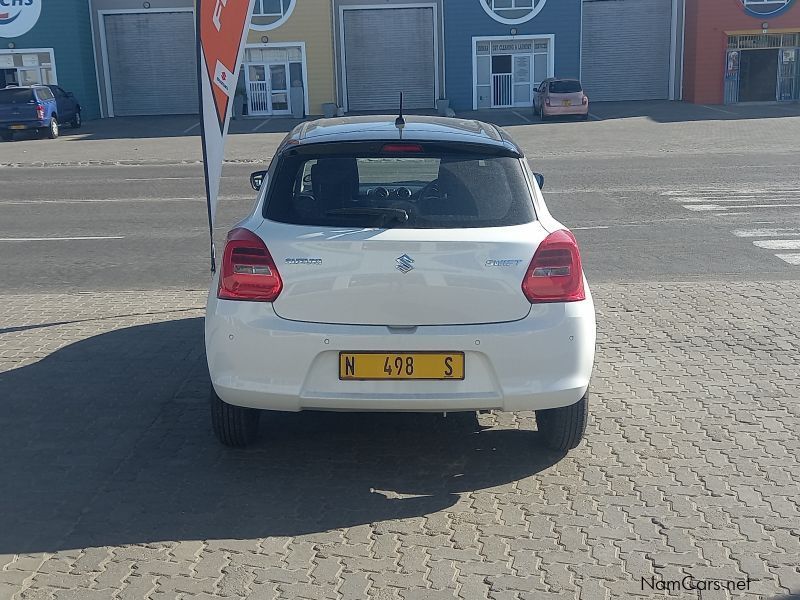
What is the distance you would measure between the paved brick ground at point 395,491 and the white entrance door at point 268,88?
119ft

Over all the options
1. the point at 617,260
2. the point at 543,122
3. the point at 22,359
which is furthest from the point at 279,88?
the point at 22,359

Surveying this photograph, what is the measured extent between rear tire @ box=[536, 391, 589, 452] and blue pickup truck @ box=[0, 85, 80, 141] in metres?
30.3

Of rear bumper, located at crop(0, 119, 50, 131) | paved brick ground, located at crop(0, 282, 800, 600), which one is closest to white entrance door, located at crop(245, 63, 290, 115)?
rear bumper, located at crop(0, 119, 50, 131)

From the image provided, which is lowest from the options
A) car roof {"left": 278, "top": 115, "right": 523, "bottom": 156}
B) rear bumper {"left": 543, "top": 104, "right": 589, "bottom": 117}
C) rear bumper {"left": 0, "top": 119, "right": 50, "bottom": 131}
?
rear bumper {"left": 543, "top": 104, "right": 589, "bottom": 117}

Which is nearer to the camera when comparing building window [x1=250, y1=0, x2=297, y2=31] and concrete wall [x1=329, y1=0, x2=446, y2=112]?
building window [x1=250, y1=0, x2=297, y2=31]

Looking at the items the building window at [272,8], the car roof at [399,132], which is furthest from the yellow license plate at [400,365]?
the building window at [272,8]

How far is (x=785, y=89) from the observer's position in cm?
4162

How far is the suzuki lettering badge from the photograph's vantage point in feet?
134

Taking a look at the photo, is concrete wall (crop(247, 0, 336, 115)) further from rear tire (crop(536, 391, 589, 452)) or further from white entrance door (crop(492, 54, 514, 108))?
rear tire (crop(536, 391, 589, 452))

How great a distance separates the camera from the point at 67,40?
4131 centimetres

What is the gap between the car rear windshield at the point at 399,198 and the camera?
4809 millimetres

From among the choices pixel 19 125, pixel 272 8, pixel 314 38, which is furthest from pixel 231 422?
pixel 272 8

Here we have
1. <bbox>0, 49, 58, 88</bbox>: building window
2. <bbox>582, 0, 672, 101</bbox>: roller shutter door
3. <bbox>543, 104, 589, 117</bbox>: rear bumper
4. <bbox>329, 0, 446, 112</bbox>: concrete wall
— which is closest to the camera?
<bbox>543, 104, 589, 117</bbox>: rear bumper

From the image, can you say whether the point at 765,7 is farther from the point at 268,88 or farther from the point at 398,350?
the point at 398,350
